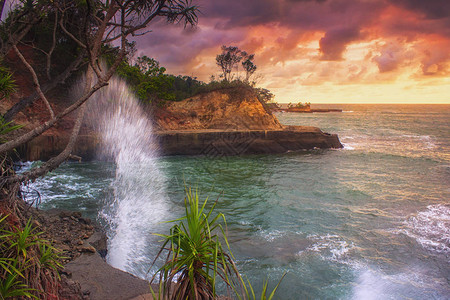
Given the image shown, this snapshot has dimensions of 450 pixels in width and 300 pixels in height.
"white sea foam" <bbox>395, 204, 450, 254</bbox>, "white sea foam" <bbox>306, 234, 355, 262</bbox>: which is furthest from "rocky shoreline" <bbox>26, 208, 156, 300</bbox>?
"white sea foam" <bbox>395, 204, 450, 254</bbox>

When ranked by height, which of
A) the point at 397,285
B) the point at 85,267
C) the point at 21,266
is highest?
the point at 21,266

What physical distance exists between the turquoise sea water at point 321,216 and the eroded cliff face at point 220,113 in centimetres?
1017

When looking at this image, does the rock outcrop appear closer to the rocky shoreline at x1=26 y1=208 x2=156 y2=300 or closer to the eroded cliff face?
the eroded cliff face

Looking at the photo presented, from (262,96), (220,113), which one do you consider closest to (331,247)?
(220,113)

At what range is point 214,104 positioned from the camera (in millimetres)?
36281

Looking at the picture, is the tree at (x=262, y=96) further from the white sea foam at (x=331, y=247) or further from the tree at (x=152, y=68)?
the white sea foam at (x=331, y=247)

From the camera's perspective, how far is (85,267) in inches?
230

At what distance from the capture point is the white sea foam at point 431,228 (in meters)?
9.55

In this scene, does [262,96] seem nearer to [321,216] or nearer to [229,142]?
[229,142]

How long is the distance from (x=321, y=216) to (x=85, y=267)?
9116 mm

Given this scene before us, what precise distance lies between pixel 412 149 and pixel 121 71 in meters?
32.6

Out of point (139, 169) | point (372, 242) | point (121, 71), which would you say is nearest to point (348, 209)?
point (372, 242)

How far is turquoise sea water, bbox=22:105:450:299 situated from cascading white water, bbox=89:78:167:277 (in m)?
0.34

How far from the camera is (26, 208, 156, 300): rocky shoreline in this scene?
4.90 metres
